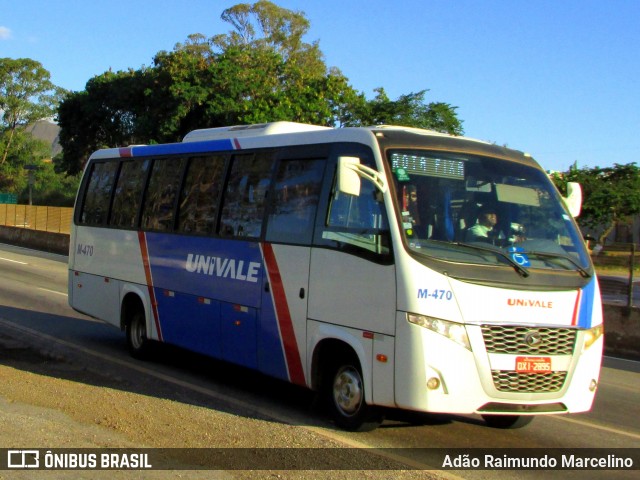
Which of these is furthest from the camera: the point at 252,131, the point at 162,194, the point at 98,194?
the point at 98,194

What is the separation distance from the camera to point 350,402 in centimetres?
739

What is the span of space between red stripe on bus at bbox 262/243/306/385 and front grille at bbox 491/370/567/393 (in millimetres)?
2103

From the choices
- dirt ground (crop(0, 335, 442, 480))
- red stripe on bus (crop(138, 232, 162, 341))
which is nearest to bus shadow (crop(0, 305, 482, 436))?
dirt ground (crop(0, 335, 442, 480))

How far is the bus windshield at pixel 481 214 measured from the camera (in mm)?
6945

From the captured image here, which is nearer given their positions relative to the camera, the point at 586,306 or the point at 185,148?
the point at 586,306

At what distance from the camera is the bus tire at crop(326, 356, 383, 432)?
724 cm

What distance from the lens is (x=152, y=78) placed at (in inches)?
1831

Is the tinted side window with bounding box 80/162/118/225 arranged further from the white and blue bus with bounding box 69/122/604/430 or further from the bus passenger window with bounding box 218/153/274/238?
Answer: the bus passenger window with bounding box 218/153/274/238

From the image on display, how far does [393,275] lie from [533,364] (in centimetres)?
141

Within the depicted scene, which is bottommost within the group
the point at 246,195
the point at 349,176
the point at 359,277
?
the point at 359,277

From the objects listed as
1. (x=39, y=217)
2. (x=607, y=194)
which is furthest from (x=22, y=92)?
(x=607, y=194)

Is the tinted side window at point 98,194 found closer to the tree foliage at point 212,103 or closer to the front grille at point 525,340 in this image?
the front grille at point 525,340

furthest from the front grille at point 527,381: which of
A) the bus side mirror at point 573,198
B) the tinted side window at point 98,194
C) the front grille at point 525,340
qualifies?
the tinted side window at point 98,194

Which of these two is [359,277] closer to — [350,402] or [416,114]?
[350,402]
